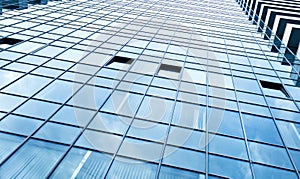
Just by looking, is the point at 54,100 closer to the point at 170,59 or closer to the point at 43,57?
the point at 43,57

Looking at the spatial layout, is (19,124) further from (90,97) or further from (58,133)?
(90,97)

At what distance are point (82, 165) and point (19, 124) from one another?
4658mm

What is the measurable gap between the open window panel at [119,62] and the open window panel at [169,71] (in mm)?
2808

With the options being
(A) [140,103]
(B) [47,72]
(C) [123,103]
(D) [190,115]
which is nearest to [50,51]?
(B) [47,72]

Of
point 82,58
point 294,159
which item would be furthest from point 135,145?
point 82,58

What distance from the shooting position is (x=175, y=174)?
14406 millimetres

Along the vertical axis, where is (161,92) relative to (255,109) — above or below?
above

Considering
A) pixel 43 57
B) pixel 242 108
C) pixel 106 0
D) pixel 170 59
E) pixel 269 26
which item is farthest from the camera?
pixel 106 0

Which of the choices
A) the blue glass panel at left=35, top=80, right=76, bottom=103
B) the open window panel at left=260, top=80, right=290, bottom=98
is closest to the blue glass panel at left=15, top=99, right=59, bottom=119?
the blue glass panel at left=35, top=80, right=76, bottom=103

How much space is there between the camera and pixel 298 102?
21750mm

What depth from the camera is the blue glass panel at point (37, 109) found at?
690 inches

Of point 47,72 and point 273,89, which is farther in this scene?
point 273,89

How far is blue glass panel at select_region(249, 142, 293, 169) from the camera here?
51.4ft

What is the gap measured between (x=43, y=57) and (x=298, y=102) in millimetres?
19869
